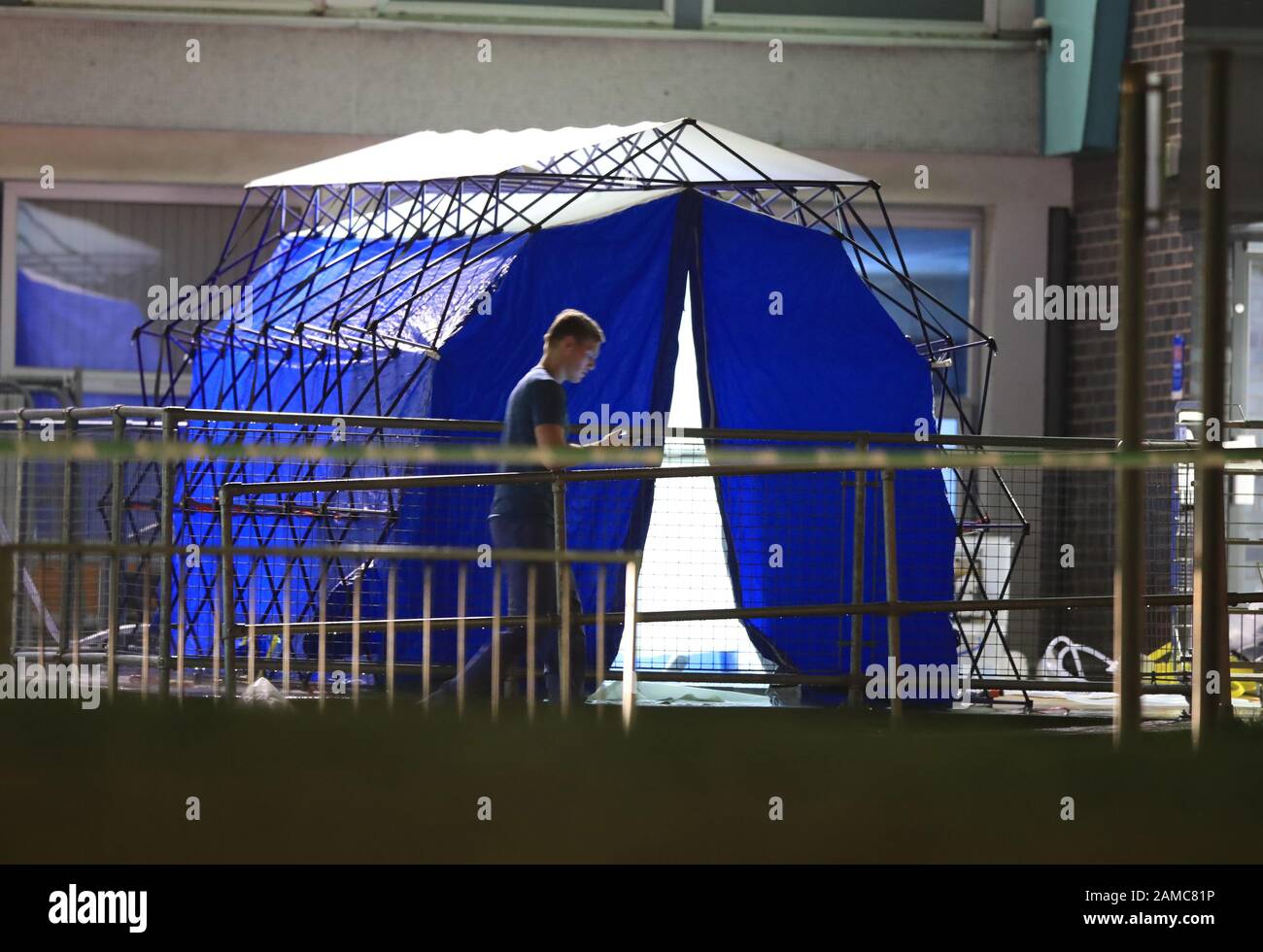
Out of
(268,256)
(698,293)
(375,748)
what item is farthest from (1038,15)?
(375,748)

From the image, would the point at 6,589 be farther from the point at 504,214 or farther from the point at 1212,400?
the point at 504,214

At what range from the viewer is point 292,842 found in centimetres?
445

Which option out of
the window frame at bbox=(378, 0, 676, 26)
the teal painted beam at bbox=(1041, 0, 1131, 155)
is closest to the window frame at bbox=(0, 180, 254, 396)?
the window frame at bbox=(378, 0, 676, 26)

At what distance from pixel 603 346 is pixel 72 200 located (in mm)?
6296

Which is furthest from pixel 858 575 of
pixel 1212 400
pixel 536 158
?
pixel 1212 400

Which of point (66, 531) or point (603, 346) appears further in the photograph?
point (603, 346)

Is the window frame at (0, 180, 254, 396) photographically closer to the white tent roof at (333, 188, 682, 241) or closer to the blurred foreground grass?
the white tent roof at (333, 188, 682, 241)

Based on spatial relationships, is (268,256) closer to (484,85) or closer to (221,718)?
(484,85)

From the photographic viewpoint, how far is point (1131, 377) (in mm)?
4742
